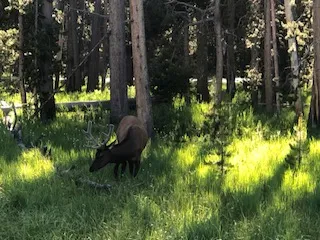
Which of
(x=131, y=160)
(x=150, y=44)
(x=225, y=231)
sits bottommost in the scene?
(x=225, y=231)

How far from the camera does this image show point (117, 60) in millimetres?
14461

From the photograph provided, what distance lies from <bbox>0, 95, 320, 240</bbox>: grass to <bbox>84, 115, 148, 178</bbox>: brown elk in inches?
11.0

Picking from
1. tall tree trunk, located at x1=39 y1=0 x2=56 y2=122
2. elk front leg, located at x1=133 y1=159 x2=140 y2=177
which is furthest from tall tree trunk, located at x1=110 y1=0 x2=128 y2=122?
elk front leg, located at x1=133 y1=159 x2=140 y2=177

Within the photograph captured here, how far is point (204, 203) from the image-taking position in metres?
6.70

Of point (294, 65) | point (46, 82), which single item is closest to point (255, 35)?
point (294, 65)

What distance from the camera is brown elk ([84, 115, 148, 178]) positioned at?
7918 millimetres

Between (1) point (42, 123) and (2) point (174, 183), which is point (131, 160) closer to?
(2) point (174, 183)

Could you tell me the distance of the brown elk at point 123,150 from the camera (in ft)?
26.0

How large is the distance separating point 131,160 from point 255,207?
2.73 meters

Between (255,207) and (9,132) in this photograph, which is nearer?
(255,207)

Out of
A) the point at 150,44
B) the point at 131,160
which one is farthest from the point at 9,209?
the point at 150,44

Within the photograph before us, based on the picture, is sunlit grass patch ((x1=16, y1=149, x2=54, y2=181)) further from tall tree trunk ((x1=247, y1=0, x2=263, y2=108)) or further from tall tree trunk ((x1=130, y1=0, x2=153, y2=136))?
tall tree trunk ((x1=247, y1=0, x2=263, y2=108))

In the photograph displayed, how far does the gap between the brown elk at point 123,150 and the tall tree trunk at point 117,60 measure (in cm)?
557

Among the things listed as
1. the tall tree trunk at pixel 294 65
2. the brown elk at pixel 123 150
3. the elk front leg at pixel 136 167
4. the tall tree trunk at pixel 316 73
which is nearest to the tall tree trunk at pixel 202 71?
the tall tree trunk at pixel 294 65
